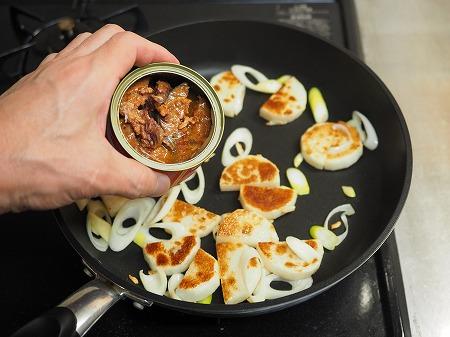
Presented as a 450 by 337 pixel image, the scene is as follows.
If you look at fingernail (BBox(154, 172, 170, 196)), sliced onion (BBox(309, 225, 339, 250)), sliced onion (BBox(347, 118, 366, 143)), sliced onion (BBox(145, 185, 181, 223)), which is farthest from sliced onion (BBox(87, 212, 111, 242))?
sliced onion (BBox(347, 118, 366, 143))

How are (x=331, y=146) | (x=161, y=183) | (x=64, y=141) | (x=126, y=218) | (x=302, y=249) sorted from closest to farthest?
1. (x=64, y=141)
2. (x=161, y=183)
3. (x=302, y=249)
4. (x=126, y=218)
5. (x=331, y=146)

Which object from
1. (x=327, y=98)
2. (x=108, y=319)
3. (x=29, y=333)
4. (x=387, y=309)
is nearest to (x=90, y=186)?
(x=29, y=333)

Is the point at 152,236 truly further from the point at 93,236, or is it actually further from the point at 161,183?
the point at 161,183

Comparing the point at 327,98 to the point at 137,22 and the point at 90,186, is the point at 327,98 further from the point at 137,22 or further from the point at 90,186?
the point at 90,186

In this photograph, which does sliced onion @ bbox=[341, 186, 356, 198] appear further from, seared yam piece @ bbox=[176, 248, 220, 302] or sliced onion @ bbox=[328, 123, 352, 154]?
seared yam piece @ bbox=[176, 248, 220, 302]

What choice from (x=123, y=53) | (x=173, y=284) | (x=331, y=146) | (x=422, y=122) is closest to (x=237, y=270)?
(x=173, y=284)
